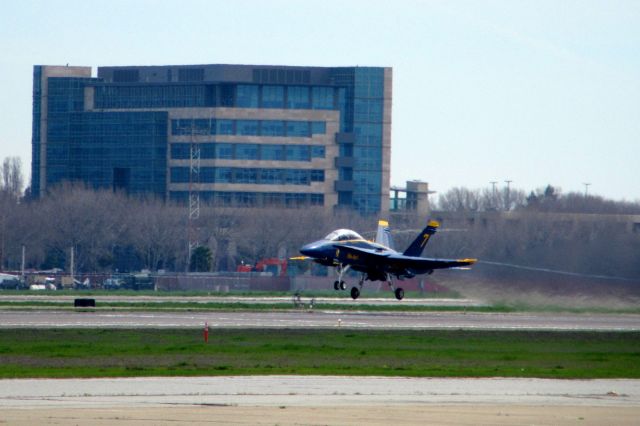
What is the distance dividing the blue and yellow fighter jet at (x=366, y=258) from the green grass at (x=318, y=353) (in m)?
15.1

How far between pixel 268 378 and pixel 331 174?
134 metres

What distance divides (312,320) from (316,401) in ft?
126

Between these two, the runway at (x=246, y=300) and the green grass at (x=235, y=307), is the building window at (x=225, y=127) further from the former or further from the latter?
the green grass at (x=235, y=307)

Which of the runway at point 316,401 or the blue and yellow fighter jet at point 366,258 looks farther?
the blue and yellow fighter jet at point 366,258

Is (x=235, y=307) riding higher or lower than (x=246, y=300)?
higher

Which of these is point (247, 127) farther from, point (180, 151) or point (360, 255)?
point (360, 255)

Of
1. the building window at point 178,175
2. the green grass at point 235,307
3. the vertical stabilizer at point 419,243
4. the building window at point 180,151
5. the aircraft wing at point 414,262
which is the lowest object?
the green grass at point 235,307

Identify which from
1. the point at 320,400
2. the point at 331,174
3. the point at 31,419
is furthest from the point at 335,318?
the point at 331,174

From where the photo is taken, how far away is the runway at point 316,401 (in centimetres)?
3136

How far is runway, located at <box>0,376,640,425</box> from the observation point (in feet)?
103

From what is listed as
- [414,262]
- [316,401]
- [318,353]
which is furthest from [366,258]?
[316,401]

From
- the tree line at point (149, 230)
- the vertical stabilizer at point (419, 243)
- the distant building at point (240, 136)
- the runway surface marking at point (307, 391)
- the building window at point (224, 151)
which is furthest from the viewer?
the distant building at point (240, 136)

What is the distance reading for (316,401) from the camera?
34625mm

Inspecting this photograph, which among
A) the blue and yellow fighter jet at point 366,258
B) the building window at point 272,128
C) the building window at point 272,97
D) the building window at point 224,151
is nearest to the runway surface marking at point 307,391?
the blue and yellow fighter jet at point 366,258
